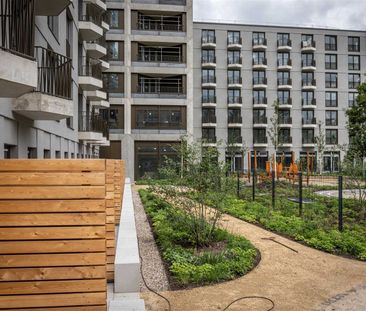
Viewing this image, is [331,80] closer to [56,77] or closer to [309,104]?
[309,104]

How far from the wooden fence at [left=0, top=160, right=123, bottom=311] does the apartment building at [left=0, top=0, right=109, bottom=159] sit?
2951 millimetres

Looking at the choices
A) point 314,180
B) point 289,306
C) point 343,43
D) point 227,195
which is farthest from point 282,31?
point 289,306

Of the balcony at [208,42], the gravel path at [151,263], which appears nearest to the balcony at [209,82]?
the balcony at [208,42]

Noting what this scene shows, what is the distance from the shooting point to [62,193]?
4445mm

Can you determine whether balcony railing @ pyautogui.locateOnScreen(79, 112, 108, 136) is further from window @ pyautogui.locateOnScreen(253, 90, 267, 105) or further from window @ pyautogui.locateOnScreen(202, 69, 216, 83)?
window @ pyautogui.locateOnScreen(253, 90, 267, 105)

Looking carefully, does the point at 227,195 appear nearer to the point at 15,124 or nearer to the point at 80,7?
the point at 15,124

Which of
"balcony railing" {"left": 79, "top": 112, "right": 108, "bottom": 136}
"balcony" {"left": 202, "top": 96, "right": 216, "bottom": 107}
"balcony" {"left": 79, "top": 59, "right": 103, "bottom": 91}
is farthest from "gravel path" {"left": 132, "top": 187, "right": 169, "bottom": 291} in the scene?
"balcony" {"left": 202, "top": 96, "right": 216, "bottom": 107}

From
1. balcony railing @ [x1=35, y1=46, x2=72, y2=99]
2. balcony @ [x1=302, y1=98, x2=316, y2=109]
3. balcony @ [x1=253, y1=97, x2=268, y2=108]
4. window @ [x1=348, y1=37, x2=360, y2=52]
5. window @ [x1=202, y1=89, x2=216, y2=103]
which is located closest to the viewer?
balcony railing @ [x1=35, y1=46, x2=72, y2=99]

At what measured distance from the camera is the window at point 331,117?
61.1 metres

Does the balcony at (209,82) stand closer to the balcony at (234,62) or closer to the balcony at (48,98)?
the balcony at (234,62)

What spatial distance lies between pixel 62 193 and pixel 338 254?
22.4 ft

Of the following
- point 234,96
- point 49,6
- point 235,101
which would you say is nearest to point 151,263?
point 49,6

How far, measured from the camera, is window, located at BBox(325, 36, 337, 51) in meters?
61.0

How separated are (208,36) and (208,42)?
997 millimetres
